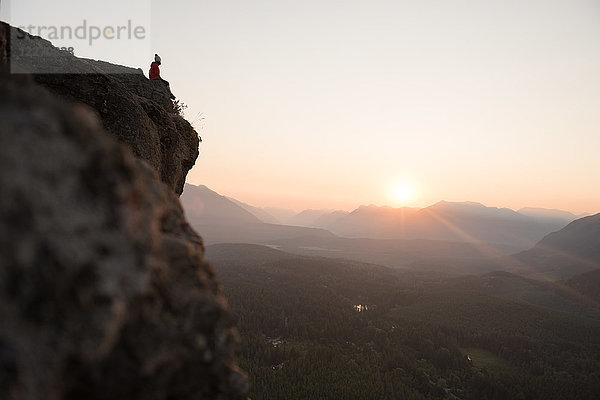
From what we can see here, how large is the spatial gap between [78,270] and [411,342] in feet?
281

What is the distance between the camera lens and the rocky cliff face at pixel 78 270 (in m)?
2.69

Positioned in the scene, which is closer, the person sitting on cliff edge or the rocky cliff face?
the rocky cliff face

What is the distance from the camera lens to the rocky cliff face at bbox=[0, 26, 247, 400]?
269cm

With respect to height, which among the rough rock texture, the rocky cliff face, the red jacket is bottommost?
the rocky cliff face

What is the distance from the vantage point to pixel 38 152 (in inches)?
114

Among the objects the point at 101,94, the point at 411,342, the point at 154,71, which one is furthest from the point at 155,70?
the point at 411,342

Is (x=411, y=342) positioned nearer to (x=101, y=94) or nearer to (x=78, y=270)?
(x=101, y=94)

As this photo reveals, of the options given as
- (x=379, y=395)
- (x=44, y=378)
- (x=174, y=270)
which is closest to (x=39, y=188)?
(x=44, y=378)

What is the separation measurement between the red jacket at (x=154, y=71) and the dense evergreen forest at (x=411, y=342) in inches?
1810

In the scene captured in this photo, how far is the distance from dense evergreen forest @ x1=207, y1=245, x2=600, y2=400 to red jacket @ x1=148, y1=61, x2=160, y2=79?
45965 millimetres

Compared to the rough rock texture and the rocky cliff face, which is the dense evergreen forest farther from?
the rocky cliff face

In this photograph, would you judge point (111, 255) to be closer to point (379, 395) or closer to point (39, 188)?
point (39, 188)

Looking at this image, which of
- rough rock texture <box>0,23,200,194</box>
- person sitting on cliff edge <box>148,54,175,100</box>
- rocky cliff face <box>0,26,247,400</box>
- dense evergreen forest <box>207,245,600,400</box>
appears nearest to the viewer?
rocky cliff face <box>0,26,247,400</box>

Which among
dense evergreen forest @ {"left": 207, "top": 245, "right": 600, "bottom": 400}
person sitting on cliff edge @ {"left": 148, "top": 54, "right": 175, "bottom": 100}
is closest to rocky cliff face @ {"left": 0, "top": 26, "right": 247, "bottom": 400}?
person sitting on cliff edge @ {"left": 148, "top": 54, "right": 175, "bottom": 100}
